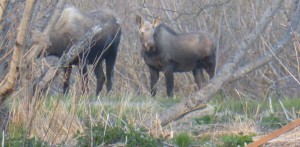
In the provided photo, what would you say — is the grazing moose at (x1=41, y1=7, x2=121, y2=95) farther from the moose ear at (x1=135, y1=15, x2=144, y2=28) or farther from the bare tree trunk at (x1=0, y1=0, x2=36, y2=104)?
the bare tree trunk at (x1=0, y1=0, x2=36, y2=104)

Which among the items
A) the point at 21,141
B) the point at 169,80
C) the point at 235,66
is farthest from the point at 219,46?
the point at 21,141

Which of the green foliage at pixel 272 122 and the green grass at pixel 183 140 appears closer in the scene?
the green grass at pixel 183 140

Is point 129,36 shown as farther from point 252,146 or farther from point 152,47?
point 252,146

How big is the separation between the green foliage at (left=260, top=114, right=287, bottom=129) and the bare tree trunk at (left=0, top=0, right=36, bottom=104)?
3015mm

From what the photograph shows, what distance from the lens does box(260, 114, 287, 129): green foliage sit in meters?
8.48

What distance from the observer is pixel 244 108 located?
9.70 m

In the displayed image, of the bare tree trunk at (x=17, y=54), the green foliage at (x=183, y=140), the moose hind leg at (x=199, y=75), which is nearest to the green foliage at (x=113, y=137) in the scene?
the green foliage at (x=183, y=140)

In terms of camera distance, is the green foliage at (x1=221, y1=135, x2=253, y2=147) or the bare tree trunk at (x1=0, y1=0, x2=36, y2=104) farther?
the green foliage at (x1=221, y1=135, x2=253, y2=147)

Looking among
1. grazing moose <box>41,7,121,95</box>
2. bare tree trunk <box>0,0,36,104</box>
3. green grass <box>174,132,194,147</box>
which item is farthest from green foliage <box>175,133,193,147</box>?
grazing moose <box>41,7,121,95</box>

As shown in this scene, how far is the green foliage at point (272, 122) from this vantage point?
8.48 metres

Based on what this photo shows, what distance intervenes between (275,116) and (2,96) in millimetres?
3402

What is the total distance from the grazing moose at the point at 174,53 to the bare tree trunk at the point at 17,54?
10685 mm

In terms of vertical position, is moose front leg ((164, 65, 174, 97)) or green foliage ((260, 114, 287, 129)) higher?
green foliage ((260, 114, 287, 129))

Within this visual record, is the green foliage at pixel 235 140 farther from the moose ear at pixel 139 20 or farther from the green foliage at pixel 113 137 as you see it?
the moose ear at pixel 139 20
